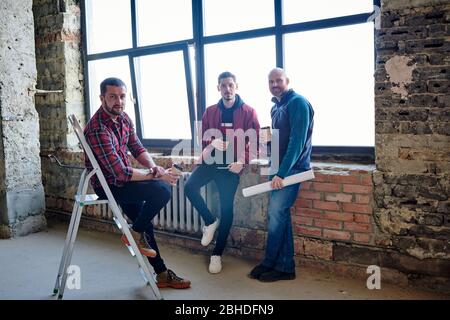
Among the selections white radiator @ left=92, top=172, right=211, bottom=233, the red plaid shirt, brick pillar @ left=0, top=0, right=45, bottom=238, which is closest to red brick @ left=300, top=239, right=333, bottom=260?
white radiator @ left=92, top=172, right=211, bottom=233

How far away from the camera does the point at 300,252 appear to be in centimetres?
324

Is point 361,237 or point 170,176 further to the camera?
point 361,237

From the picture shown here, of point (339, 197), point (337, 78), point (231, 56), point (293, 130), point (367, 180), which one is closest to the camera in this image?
point (293, 130)

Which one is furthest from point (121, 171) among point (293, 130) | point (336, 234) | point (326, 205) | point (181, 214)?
point (336, 234)

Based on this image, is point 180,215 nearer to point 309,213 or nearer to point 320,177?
point 309,213

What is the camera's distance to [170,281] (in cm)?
288

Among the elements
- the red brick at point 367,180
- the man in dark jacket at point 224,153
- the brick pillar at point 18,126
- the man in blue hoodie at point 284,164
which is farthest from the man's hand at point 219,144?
the brick pillar at point 18,126

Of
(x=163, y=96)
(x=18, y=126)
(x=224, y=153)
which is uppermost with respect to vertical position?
(x=163, y=96)

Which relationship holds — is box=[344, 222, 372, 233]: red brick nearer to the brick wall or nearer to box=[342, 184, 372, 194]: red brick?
the brick wall

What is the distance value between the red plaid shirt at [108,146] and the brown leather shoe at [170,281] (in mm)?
730

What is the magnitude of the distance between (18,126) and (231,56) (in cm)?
232

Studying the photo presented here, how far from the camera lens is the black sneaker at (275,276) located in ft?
9.67

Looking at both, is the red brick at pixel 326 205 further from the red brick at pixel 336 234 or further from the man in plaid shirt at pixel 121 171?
the man in plaid shirt at pixel 121 171
